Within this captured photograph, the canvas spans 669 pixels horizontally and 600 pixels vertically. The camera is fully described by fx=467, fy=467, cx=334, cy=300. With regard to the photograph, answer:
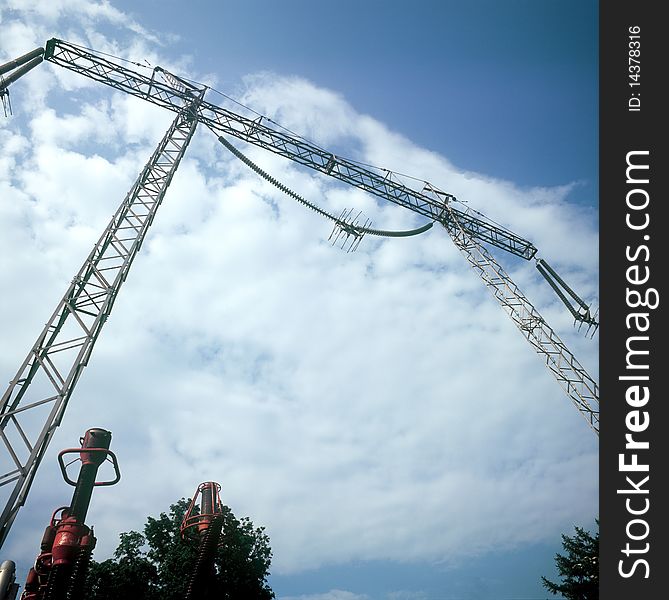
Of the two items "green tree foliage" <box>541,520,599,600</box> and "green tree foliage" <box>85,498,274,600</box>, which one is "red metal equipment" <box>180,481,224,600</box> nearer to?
"green tree foliage" <box>85,498,274,600</box>

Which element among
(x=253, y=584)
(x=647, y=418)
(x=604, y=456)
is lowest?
(x=253, y=584)

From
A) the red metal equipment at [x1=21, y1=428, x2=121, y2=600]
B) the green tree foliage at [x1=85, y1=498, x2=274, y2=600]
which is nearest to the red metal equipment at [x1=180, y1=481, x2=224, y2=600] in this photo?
the red metal equipment at [x1=21, y1=428, x2=121, y2=600]

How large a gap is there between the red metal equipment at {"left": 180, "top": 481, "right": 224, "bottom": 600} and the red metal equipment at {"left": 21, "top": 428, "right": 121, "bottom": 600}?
108 inches

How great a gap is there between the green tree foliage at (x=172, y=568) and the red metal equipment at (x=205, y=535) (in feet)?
45.3

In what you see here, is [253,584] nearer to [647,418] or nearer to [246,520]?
[246,520]

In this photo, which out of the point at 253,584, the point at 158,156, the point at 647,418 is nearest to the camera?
the point at 647,418

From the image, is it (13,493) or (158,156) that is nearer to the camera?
(13,493)

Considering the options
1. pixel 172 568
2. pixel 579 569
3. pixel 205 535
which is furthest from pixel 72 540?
pixel 579 569

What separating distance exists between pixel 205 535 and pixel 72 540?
3553 millimetres

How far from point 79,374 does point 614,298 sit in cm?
1329

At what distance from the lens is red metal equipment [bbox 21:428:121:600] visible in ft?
31.9

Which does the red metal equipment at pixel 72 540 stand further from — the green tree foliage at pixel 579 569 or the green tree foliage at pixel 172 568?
the green tree foliage at pixel 579 569

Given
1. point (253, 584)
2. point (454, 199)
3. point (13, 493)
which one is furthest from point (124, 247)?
point (253, 584)

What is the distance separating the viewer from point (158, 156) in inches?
758
